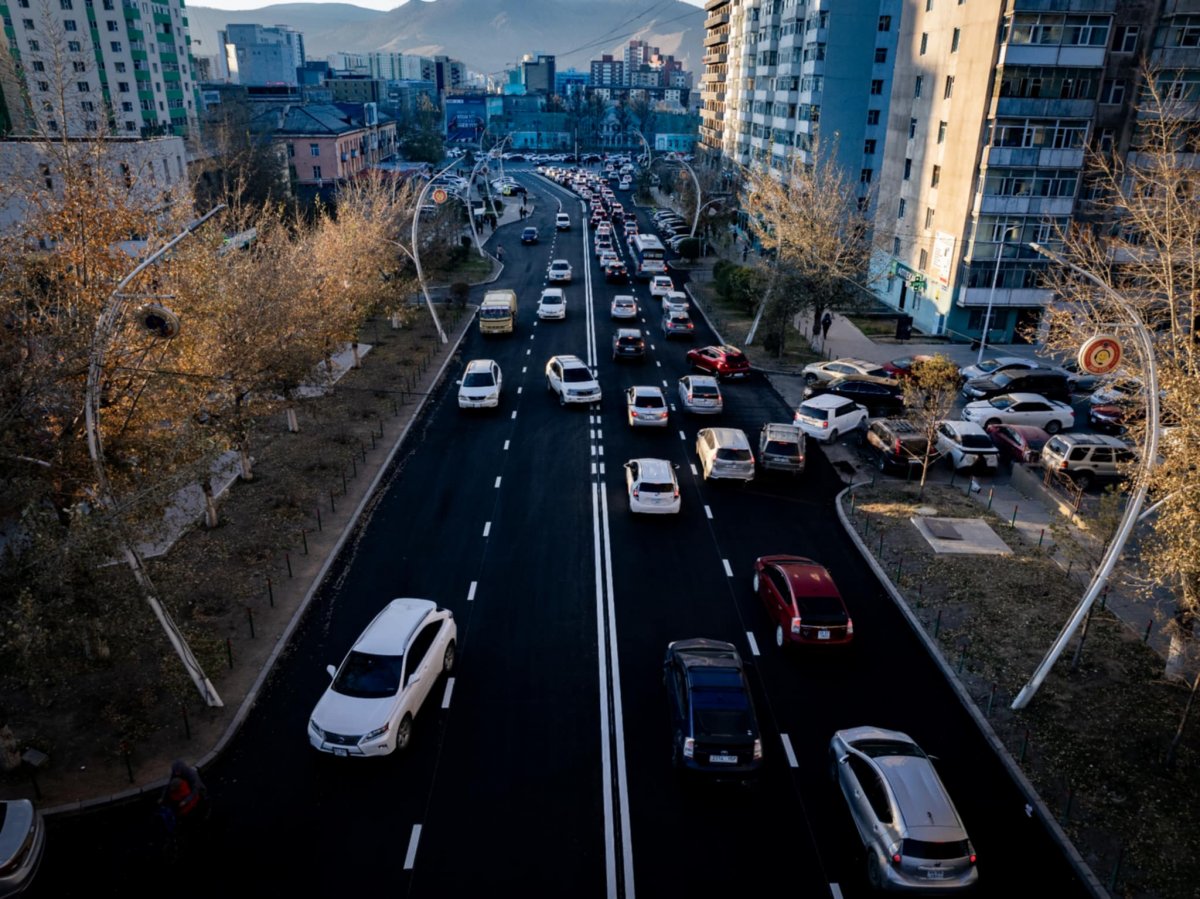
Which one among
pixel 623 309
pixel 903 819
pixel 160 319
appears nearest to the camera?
pixel 903 819

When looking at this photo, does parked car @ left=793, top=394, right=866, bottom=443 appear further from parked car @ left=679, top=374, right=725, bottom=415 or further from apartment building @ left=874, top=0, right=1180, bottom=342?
apartment building @ left=874, top=0, right=1180, bottom=342

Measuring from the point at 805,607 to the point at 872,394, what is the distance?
1804 cm

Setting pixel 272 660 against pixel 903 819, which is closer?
pixel 903 819

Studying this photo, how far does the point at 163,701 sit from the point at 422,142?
13487 centimetres

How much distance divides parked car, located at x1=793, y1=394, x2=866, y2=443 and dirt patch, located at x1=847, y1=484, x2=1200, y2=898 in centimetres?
667

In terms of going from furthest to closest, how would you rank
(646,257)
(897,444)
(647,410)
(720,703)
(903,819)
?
1. (646,257)
2. (647,410)
3. (897,444)
4. (720,703)
5. (903,819)

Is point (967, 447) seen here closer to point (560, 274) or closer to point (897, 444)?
point (897, 444)

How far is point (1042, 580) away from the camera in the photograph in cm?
2084

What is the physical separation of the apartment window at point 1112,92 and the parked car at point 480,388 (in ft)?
119

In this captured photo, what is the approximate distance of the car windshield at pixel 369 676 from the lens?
47.3ft

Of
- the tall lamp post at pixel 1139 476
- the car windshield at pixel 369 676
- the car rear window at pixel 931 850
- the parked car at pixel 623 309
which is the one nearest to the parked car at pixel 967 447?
the tall lamp post at pixel 1139 476

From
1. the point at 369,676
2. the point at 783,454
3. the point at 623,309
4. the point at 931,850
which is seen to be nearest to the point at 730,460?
the point at 783,454

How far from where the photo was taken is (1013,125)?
42.1m

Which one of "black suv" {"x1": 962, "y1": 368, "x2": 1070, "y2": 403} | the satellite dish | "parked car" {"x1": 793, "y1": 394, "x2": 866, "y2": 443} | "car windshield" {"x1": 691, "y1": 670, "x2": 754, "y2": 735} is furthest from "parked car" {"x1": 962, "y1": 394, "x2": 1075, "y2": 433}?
the satellite dish
